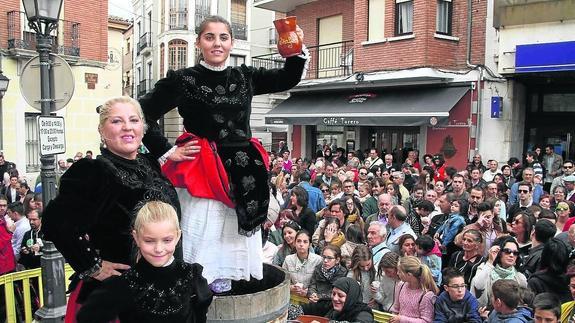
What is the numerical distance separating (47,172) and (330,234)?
309 cm

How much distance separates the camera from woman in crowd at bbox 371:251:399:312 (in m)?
5.00

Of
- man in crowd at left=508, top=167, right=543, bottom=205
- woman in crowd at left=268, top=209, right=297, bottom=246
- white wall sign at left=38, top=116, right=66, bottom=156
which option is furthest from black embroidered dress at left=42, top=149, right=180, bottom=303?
man in crowd at left=508, top=167, right=543, bottom=205

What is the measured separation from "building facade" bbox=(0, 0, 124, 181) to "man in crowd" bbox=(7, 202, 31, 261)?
861cm

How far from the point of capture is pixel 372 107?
556 inches

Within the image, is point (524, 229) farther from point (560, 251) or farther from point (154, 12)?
point (154, 12)

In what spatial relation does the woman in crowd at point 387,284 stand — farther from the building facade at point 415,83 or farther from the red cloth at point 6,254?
the building facade at point 415,83

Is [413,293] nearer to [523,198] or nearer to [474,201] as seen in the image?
[474,201]

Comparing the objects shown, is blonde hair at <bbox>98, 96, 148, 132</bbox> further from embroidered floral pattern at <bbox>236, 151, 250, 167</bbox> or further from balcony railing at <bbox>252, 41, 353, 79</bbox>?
balcony railing at <bbox>252, 41, 353, 79</bbox>

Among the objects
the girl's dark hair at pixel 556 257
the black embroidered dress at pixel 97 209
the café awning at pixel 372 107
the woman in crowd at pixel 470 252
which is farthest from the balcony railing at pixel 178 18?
the black embroidered dress at pixel 97 209

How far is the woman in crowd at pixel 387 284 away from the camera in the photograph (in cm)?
500

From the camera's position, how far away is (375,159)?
40.7 ft

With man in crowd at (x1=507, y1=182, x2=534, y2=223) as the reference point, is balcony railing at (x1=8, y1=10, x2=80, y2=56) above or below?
above

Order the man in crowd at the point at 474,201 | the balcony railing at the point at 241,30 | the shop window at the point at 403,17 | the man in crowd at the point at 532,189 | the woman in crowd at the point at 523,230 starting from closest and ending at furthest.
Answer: the woman in crowd at the point at 523,230 → the man in crowd at the point at 474,201 → the man in crowd at the point at 532,189 → the shop window at the point at 403,17 → the balcony railing at the point at 241,30

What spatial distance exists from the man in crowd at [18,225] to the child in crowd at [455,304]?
476 cm
